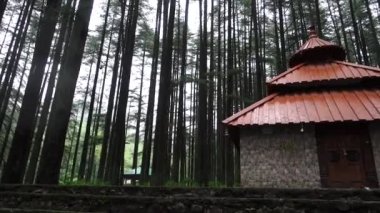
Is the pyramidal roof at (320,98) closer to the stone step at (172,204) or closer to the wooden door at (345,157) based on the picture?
the wooden door at (345,157)

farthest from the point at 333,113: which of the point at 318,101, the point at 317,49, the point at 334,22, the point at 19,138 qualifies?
the point at 334,22

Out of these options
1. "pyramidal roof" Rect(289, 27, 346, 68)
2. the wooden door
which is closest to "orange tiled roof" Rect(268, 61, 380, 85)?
"pyramidal roof" Rect(289, 27, 346, 68)

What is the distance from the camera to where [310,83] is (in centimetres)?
1072

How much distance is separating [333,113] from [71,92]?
777 centimetres

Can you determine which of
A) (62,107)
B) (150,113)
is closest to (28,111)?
(62,107)

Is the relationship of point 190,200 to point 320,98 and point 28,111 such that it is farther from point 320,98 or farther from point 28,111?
point 320,98

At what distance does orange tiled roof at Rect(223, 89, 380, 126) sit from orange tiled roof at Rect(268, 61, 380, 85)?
53 cm

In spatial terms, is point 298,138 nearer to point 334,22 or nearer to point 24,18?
point 24,18

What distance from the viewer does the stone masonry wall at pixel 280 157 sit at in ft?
29.4

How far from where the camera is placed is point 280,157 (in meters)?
9.25

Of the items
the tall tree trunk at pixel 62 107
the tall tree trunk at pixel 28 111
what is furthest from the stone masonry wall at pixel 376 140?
the tall tree trunk at pixel 28 111

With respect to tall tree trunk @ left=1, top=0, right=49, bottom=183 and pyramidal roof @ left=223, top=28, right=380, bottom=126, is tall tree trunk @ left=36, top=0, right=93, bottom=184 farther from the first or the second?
pyramidal roof @ left=223, top=28, right=380, bottom=126

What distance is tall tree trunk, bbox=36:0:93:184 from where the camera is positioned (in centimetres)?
649

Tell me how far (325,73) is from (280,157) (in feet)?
13.5
